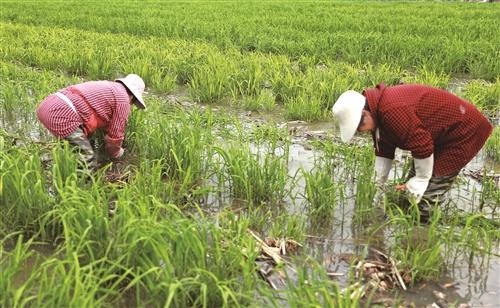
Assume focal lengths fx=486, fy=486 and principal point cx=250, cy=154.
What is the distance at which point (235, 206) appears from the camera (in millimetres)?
3121

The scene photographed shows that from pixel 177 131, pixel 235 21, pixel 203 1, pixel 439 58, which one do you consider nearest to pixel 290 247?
pixel 177 131

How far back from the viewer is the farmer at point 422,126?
270 cm

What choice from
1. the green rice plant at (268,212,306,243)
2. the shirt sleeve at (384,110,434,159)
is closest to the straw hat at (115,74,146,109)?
the green rice plant at (268,212,306,243)

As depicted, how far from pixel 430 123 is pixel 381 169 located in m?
0.47

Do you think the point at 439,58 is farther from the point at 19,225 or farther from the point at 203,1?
the point at 203,1

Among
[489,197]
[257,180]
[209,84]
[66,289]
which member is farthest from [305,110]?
[66,289]

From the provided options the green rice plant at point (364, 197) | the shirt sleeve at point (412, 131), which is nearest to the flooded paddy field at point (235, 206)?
the green rice plant at point (364, 197)

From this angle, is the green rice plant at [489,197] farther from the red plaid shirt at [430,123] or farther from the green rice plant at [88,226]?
the green rice plant at [88,226]

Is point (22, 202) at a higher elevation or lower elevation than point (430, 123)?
lower

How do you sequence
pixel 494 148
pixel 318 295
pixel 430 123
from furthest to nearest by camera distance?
pixel 494 148
pixel 430 123
pixel 318 295

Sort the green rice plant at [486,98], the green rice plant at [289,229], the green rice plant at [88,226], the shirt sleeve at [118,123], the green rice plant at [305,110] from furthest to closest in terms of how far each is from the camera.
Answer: the green rice plant at [486,98], the green rice plant at [305,110], the shirt sleeve at [118,123], the green rice plant at [289,229], the green rice plant at [88,226]

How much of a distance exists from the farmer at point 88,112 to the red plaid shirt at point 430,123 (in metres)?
1.74

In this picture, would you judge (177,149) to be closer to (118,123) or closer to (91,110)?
(118,123)

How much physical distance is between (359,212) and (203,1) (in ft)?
53.6
